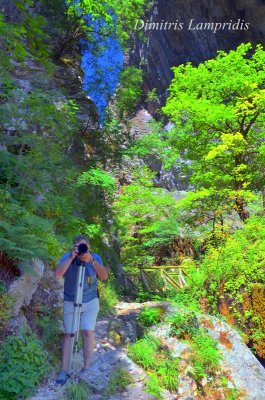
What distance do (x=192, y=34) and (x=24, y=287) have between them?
22.7 m

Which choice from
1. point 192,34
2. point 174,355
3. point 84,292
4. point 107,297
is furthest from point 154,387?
point 192,34

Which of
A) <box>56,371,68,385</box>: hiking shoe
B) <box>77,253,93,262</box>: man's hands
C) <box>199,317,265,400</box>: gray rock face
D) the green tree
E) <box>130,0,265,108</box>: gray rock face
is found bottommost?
<box>199,317,265,400</box>: gray rock face

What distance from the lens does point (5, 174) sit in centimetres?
648

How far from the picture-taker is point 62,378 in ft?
15.3

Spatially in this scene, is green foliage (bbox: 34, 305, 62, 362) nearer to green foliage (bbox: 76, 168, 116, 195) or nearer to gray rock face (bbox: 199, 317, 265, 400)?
gray rock face (bbox: 199, 317, 265, 400)

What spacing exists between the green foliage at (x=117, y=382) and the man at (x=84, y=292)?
0.53 metres

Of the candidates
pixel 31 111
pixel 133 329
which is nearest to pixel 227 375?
pixel 133 329

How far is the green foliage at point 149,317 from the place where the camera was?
24.0 ft

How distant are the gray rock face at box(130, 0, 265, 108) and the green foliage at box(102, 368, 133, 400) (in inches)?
770

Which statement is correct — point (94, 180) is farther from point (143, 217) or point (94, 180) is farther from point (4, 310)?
point (143, 217)

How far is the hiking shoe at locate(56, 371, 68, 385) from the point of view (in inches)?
182

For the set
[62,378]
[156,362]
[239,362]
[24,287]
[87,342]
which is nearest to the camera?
[62,378]

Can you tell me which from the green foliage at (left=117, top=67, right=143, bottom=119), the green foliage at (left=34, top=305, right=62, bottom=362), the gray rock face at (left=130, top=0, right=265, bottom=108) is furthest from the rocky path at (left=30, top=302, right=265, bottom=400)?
the gray rock face at (left=130, top=0, right=265, bottom=108)

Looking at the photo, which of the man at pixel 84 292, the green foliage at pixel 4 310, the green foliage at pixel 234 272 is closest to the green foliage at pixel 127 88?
the green foliage at pixel 234 272
